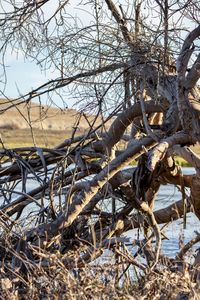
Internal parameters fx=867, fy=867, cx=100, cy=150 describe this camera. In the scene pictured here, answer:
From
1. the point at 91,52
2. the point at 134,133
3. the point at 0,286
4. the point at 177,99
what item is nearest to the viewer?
the point at 0,286

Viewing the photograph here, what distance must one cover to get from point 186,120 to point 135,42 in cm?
104

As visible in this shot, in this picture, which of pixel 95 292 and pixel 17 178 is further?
pixel 17 178

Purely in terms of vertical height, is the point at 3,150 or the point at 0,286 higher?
the point at 3,150

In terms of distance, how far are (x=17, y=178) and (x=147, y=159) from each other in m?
2.38

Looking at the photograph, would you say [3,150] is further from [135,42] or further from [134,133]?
[135,42]

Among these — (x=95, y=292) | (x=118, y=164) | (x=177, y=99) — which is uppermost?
(x=177, y=99)

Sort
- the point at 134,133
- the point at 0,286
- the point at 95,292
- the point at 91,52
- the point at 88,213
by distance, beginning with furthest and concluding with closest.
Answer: the point at 134,133, the point at 88,213, the point at 91,52, the point at 0,286, the point at 95,292

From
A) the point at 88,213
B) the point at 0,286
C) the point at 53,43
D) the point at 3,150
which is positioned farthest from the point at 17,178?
the point at 0,286

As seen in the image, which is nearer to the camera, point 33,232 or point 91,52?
point 33,232

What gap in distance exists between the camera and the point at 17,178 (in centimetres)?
1041

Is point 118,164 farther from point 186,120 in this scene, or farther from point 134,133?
point 134,133

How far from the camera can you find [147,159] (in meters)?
8.55

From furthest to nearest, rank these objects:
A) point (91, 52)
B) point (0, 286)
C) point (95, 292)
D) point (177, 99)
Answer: point (91, 52), point (177, 99), point (0, 286), point (95, 292)

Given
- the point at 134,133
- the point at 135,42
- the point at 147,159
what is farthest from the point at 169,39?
the point at 134,133
